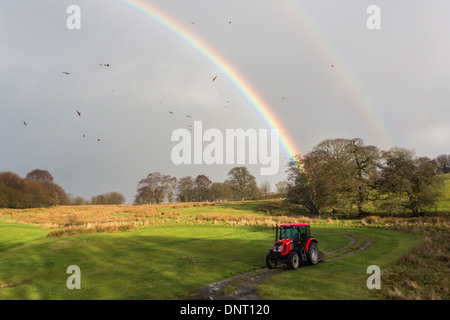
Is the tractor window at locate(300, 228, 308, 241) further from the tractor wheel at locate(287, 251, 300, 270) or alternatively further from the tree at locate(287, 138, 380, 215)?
the tree at locate(287, 138, 380, 215)

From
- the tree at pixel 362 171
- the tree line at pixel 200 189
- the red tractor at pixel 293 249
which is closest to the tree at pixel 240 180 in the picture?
the tree line at pixel 200 189

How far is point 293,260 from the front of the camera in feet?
54.4

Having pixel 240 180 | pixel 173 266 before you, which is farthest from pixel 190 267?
pixel 240 180

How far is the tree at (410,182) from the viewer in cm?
4675

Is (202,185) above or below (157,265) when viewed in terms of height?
above

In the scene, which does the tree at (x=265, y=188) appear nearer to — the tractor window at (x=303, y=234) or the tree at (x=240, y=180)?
the tree at (x=240, y=180)

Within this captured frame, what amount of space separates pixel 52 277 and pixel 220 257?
437 inches

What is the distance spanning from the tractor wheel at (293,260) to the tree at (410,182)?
132 ft

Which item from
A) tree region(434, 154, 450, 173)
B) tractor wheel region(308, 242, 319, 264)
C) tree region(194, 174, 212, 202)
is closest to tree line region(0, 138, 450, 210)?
tractor wheel region(308, 242, 319, 264)

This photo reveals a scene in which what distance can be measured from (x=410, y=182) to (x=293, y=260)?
4345 centimetres

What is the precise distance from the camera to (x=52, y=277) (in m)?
16.1

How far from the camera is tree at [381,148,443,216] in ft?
153

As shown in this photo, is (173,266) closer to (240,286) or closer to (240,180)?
(240,286)
